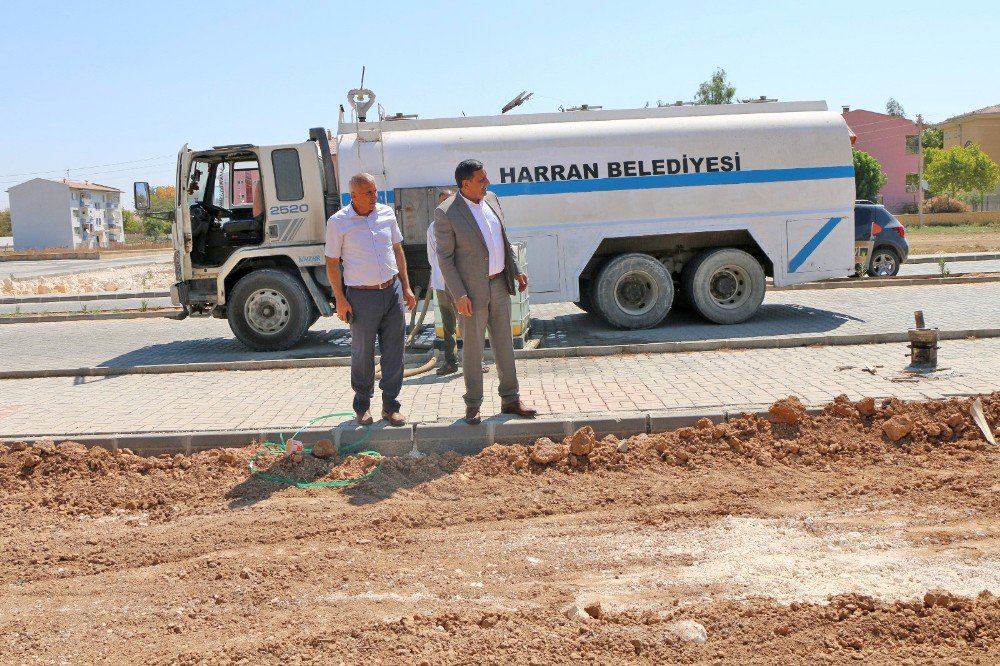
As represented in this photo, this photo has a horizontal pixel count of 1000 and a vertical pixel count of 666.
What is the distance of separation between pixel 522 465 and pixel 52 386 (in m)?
5.99

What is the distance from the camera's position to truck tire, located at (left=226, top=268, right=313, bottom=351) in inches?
504

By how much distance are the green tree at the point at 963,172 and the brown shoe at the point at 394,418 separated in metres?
73.0

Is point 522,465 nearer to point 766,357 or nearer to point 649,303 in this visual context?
point 766,357

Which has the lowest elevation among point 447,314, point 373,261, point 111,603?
point 111,603

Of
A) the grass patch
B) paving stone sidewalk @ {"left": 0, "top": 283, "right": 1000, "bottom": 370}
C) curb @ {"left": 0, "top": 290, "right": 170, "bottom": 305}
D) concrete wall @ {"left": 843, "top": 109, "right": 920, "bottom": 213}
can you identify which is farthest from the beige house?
curb @ {"left": 0, "top": 290, "right": 170, "bottom": 305}

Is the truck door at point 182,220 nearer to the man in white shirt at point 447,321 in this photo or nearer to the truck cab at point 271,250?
the truck cab at point 271,250

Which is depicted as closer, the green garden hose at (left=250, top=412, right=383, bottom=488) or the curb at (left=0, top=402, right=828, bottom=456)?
the green garden hose at (left=250, top=412, right=383, bottom=488)

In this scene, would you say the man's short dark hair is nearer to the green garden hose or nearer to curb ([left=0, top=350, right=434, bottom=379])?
the green garden hose

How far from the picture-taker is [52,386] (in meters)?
9.95

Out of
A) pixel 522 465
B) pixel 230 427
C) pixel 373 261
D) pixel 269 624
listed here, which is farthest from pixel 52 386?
pixel 269 624

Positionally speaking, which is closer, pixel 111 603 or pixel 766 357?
pixel 111 603

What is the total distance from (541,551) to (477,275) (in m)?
2.69

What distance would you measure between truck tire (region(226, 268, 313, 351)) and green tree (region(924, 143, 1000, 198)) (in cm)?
6901

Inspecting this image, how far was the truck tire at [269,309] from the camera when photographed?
12812 mm
